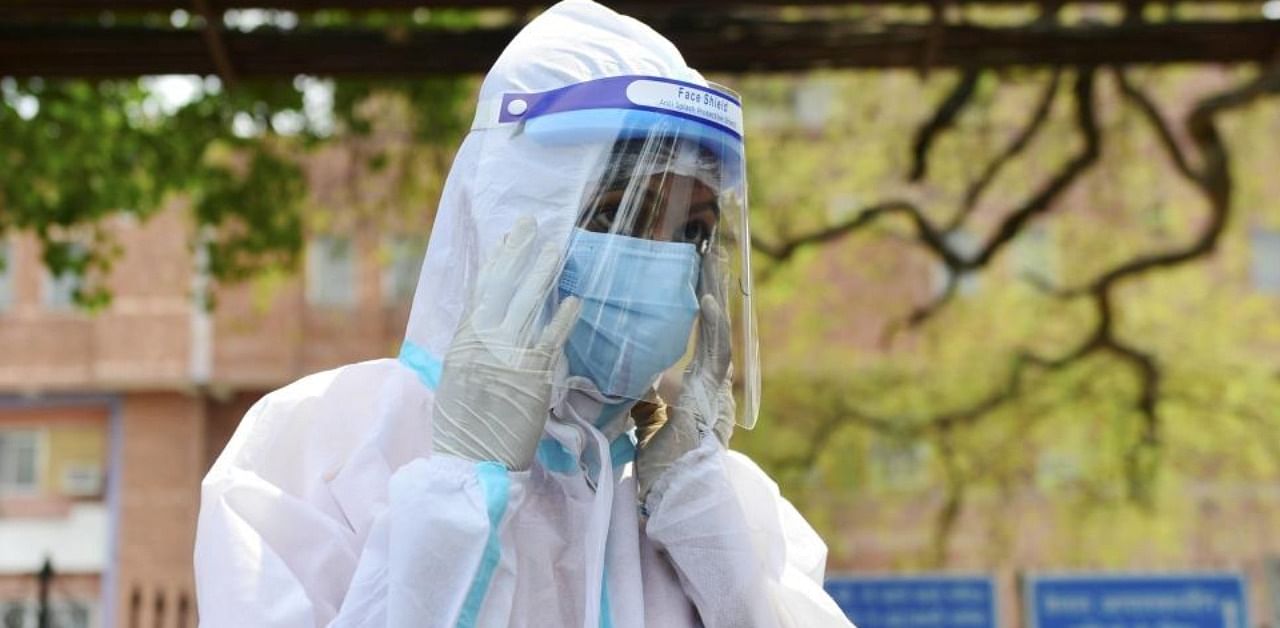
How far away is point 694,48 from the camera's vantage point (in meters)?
5.43

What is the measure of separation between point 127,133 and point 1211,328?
374 inches

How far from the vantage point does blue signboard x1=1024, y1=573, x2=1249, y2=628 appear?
10.4 meters

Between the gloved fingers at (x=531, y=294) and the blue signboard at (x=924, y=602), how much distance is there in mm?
8866

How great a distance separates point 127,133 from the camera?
9.53m

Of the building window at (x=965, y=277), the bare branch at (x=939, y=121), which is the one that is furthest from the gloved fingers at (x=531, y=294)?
the building window at (x=965, y=277)

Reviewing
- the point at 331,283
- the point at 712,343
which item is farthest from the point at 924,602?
the point at 331,283

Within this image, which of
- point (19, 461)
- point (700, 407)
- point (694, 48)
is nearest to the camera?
point (700, 407)

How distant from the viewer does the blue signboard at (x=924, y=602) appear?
10625 mm

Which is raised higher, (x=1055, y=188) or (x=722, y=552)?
(x=1055, y=188)

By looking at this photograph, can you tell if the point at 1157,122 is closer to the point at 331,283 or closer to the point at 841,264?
the point at 841,264

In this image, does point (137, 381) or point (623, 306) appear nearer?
point (623, 306)

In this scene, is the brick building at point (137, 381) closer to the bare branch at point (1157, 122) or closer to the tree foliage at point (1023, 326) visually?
the tree foliage at point (1023, 326)

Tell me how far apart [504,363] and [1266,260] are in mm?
21724

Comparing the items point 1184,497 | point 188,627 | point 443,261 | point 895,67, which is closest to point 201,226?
point 188,627
